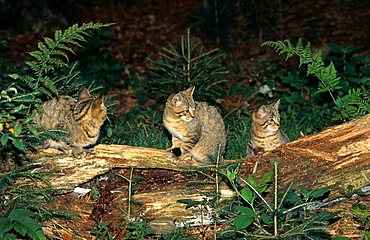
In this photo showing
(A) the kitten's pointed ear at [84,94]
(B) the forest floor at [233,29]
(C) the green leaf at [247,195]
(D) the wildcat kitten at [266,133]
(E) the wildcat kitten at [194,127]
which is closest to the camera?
(C) the green leaf at [247,195]

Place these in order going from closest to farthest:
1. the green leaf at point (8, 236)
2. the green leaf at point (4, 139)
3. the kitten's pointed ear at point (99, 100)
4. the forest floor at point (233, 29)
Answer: the green leaf at point (4, 139) → the green leaf at point (8, 236) → the kitten's pointed ear at point (99, 100) → the forest floor at point (233, 29)

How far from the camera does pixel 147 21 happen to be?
14.0m

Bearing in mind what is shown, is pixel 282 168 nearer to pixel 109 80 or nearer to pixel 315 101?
pixel 315 101

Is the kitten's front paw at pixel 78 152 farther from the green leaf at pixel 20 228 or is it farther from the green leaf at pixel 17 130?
the green leaf at pixel 17 130

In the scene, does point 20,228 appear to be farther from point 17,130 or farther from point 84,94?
point 84,94

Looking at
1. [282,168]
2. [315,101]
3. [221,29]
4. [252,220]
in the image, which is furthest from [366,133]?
[221,29]

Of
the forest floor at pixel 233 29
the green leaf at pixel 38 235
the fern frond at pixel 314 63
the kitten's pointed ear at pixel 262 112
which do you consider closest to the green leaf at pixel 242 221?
the green leaf at pixel 38 235

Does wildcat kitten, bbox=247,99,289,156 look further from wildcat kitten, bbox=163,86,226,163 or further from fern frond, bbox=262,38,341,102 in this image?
fern frond, bbox=262,38,341,102

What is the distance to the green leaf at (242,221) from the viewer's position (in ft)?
16.6

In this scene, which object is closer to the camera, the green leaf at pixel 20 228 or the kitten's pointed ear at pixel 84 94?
the green leaf at pixel 20 228

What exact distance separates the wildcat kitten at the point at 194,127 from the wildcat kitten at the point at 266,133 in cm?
53

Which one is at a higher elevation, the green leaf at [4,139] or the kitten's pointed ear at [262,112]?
the green leaf at [4,139]

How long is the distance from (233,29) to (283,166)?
7.03 meters

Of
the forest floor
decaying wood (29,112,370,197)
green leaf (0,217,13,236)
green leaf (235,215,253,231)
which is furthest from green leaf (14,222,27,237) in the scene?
the forest floor
